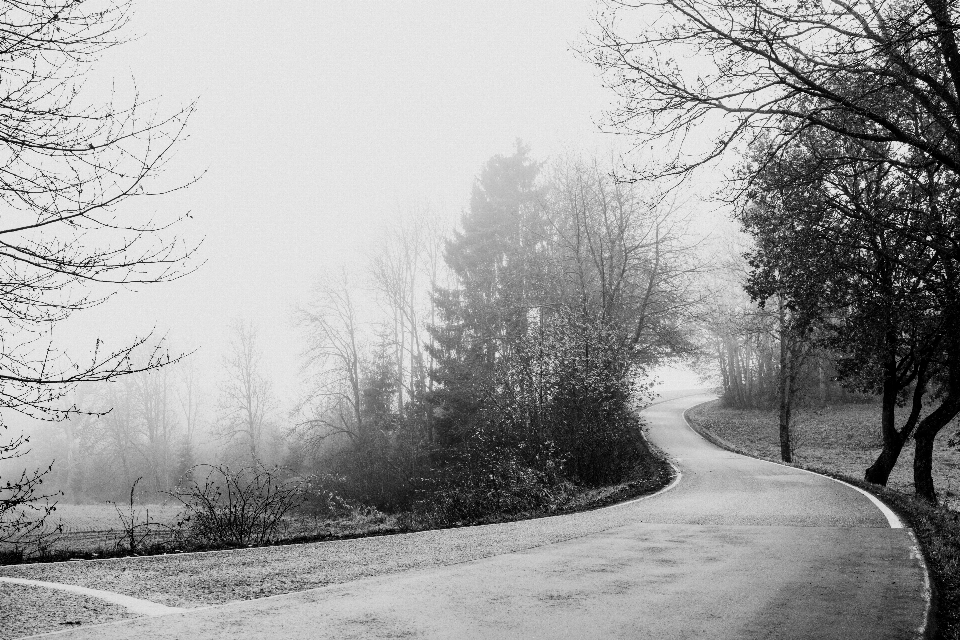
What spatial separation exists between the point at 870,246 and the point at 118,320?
6554 cm

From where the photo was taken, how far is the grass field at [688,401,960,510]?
2594 centimetres

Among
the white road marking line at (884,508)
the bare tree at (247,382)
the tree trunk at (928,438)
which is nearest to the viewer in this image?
the white road marking line at (884,508)

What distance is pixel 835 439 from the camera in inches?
1403

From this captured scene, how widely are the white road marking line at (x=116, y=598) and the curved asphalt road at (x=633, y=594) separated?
0.35 m

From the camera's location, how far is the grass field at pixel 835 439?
2594 cm

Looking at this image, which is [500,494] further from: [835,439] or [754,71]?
[835,439]

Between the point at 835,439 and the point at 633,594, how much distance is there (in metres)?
33.9

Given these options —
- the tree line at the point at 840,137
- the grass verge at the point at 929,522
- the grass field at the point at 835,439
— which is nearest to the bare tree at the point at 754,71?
the tree line at the point at 840,137

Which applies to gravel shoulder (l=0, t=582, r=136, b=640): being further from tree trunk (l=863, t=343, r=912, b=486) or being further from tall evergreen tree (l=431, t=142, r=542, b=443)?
tall evergreen tree (l=431, t=142, r=542, b=443)

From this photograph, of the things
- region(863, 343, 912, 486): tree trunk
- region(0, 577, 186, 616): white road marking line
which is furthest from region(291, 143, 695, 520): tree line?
region(0, 577, 186, 616): white road marking line

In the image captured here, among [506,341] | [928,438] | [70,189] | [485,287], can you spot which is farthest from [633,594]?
[485,287]

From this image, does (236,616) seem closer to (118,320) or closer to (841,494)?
(841,494)

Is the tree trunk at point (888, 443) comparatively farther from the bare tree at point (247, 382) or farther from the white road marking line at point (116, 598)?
the bare tree at point (247, 382)

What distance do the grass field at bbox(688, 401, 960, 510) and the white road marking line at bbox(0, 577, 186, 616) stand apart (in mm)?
20617
